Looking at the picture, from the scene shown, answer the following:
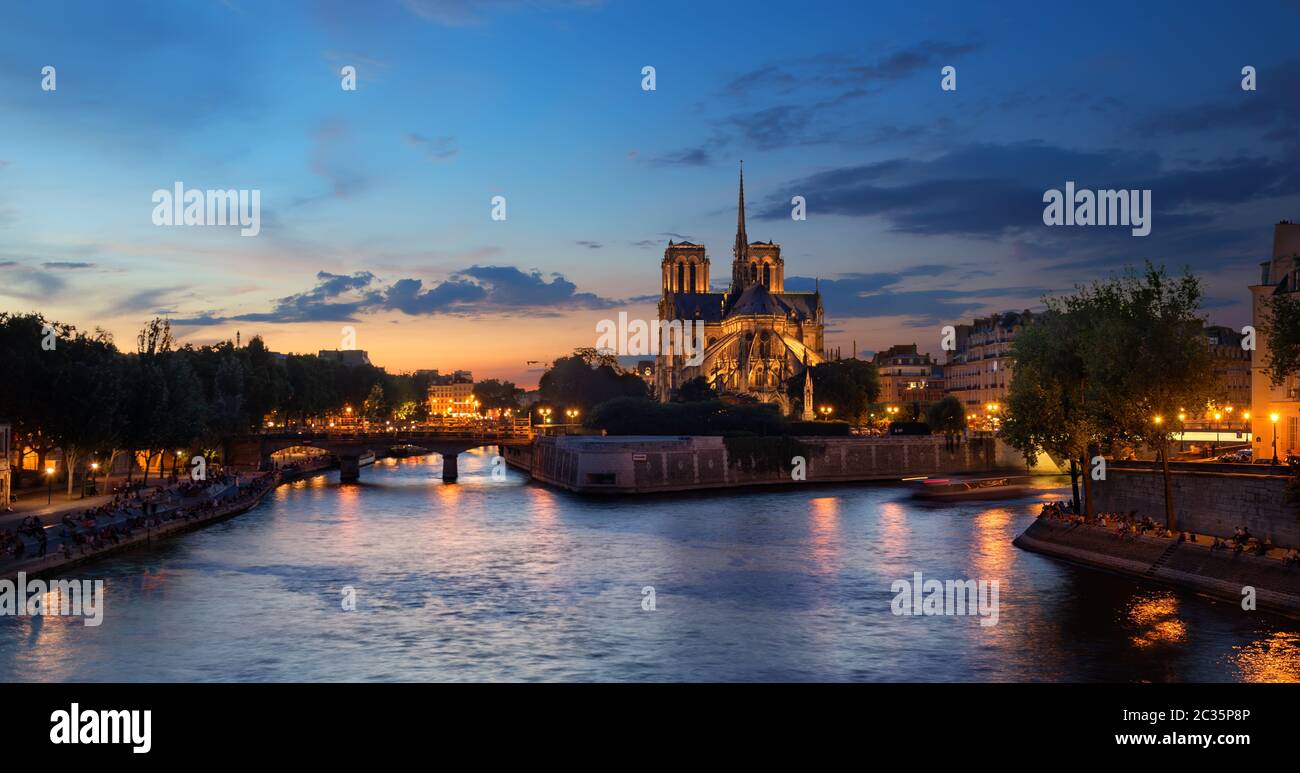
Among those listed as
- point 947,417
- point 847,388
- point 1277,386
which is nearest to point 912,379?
point 847,388

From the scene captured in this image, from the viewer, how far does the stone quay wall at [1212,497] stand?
110 ft

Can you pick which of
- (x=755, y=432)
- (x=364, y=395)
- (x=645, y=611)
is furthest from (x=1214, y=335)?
(x=645, y=611)

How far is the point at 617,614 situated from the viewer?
32781 millimetres

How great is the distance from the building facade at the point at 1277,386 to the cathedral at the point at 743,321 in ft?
279

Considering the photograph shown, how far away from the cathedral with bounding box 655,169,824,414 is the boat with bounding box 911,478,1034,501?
56.2 m

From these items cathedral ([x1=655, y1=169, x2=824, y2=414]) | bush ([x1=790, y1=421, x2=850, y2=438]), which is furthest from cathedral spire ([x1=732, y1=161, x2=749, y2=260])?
bush ([x1=790, y1=421, x2=850, y2=438])

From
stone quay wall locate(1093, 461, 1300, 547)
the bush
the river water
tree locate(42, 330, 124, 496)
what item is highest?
tree locate(42, 330, 124, 496)

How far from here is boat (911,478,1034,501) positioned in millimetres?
72125

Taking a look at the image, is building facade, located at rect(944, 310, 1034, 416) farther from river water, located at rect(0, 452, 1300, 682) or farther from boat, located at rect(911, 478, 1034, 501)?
river water, located at rect(0, 452, 1300, 682)

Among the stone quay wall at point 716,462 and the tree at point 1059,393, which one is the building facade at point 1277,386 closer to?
the tree at point 1059,393

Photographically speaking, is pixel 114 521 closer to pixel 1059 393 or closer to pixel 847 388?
pixel 1059 393
